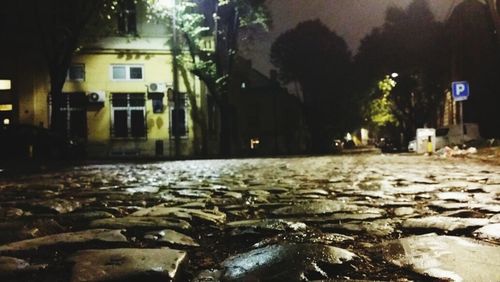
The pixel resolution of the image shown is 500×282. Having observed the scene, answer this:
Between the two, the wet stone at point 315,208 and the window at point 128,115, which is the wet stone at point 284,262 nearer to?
the wet stone at point 315,208

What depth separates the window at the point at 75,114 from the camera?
82.7 feet

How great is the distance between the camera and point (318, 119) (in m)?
46.8

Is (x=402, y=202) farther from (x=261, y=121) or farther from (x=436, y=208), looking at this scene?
(x=261, y=121)

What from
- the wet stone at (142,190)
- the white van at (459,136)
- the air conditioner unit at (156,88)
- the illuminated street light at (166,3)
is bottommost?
the wet stone at (142,190)

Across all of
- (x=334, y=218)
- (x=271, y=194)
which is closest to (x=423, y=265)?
(x=334, y=218)

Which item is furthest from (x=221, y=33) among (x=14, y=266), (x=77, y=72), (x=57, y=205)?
(x=14, y=266)

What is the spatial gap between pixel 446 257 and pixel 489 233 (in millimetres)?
772

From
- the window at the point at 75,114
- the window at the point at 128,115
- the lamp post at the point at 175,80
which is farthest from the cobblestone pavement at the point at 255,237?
the window at the point at 75,114

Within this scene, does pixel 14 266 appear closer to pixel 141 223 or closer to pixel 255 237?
pixel 141 223

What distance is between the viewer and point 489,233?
3.01m

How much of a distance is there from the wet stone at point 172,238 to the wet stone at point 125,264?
1.15 ft

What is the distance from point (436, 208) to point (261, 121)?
4317 centimetres

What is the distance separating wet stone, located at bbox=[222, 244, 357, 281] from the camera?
2211 millimetres

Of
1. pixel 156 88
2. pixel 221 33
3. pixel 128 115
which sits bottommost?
pixel 128 115
